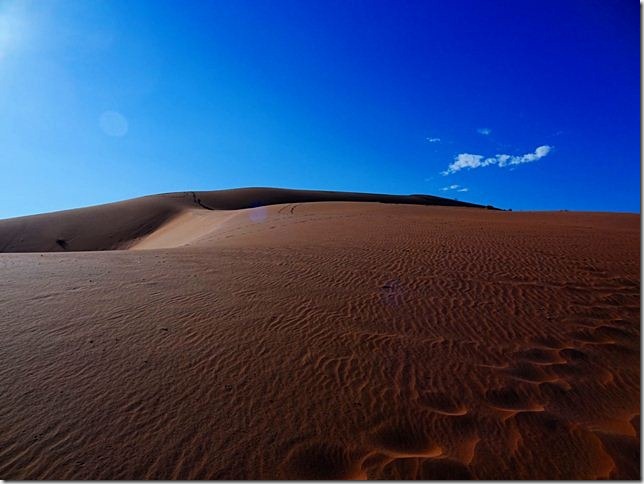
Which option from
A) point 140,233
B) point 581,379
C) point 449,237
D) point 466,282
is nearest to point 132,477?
point 581,379

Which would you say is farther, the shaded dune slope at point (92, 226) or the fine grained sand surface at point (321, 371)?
the shaded dune slope at point (92, 226)

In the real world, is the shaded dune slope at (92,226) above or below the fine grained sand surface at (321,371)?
above

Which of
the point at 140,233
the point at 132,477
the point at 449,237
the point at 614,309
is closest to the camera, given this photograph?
the point at 132,477

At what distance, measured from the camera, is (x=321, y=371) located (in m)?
4.32

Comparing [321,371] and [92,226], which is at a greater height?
[92,226]

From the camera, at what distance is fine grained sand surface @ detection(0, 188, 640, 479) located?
3111mm

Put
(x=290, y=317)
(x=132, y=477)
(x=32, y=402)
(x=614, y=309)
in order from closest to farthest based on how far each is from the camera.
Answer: (x=132, y=477)
(x=32, y=402)
(x=290, y=317)
(x=614, y=309)

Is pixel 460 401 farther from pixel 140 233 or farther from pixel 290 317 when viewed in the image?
pixel 140 233

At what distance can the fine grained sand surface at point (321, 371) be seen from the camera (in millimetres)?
3111

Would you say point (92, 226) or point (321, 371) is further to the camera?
point (92, 226)

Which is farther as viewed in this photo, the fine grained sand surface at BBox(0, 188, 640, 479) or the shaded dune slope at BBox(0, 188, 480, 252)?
the shaded dune slope at BBox(0, 188, 480, 252)

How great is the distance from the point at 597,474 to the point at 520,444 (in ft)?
1.88

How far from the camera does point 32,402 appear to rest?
3598 mm

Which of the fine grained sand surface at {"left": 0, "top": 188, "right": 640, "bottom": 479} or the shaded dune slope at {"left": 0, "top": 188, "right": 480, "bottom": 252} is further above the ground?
the shaded dune slope at {"left": 0, "top": 188, "right": 480, "bottom": 252}
